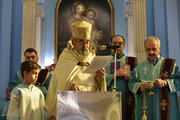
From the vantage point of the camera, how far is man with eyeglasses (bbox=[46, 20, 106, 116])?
14.7ft

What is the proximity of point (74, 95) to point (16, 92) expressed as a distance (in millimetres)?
1183

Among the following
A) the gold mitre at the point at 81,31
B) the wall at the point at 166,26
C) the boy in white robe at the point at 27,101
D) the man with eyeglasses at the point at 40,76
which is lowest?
the boy in white robe at the point at 27,101

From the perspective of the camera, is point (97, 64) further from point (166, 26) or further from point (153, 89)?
point (166, 26)

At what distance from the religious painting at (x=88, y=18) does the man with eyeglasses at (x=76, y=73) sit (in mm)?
6321

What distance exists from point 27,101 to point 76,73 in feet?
2.96

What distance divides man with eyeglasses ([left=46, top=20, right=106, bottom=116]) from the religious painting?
20.7 ft

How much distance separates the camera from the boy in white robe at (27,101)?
3951mm

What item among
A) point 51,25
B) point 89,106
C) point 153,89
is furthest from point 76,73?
point 51,25

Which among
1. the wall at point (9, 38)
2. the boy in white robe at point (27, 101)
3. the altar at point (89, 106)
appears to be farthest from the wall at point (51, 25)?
the altar at point (89, 106)

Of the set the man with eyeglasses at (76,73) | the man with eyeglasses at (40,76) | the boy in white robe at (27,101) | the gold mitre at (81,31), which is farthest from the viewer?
the man with eyeglasses at (40,76)

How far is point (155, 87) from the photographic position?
5000 mm

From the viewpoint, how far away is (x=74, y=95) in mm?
3158

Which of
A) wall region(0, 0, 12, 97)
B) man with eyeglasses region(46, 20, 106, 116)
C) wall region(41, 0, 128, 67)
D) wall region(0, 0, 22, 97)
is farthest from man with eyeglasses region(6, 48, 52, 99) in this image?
wall region(41, 0, 128, 67)

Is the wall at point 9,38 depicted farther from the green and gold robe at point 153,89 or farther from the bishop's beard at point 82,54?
the green and gold robe at point 153,89
